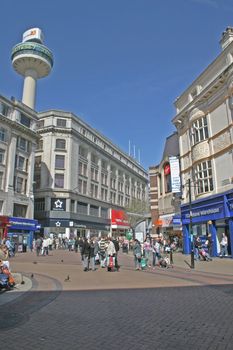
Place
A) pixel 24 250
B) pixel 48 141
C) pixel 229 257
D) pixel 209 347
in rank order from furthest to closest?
pixel 48 141 → pixel 24 250 → pixel 229 257 → pixel 209 347

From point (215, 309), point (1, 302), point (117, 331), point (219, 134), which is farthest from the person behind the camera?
point (219, 134)

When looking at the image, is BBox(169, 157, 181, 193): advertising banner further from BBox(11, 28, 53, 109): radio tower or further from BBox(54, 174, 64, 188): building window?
BBox(11, 28, 53, 109): radio tower

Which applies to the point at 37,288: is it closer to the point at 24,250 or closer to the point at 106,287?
the point at 106,287

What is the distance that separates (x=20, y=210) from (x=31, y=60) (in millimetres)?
30732

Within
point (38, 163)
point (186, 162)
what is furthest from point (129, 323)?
point (38, 163)

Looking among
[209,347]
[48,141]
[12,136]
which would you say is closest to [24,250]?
[12,136]

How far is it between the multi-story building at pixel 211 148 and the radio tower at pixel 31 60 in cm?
4190

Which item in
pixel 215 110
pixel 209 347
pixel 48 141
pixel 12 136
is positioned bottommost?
pixel 209 347

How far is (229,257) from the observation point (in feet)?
75.8

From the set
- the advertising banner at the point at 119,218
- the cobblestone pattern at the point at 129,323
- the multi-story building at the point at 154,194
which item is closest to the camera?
the cobblestone pattern at the point at 129,323

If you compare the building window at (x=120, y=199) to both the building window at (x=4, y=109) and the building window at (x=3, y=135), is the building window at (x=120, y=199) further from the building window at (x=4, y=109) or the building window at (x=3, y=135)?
the building window at (x=4, y=109)

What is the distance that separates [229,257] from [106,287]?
14.6 m

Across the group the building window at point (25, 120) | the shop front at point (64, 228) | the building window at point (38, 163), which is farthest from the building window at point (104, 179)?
the building window at point (25, 120)

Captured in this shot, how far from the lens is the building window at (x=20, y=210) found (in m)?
49.9
